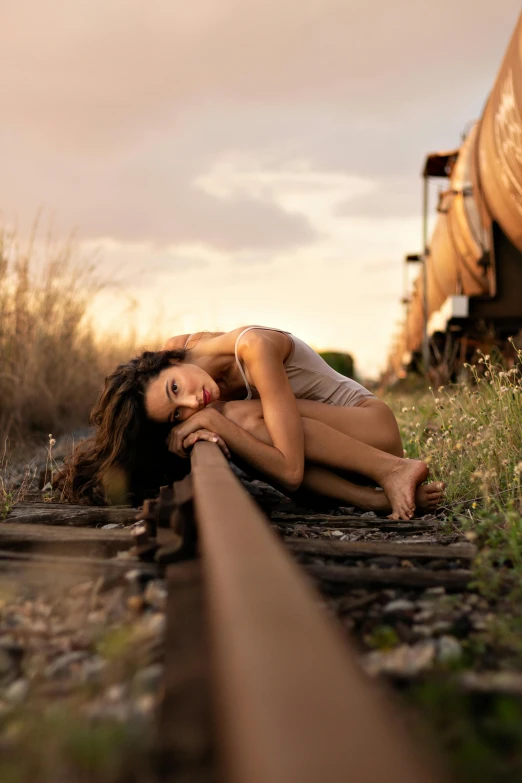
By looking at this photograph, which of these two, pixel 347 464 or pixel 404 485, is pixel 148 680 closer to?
pixel 404 485

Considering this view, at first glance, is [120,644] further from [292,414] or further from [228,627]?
[292,414]

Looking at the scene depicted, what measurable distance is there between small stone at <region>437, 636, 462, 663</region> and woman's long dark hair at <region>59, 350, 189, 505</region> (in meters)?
1.85

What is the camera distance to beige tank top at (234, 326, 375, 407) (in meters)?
3.52

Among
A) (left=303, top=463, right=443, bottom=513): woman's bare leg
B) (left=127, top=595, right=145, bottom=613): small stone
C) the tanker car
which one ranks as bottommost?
(left=127, top=595, right=145, bottom=613): small stone

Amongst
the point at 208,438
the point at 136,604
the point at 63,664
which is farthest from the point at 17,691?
the point at 208,438

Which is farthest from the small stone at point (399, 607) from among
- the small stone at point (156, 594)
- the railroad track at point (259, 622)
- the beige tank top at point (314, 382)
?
the beige tank top at point (314, 382)

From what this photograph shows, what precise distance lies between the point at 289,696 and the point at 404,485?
7.54 feet

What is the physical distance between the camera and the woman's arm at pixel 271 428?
9.89 feet

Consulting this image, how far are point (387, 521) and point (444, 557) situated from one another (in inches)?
29.7

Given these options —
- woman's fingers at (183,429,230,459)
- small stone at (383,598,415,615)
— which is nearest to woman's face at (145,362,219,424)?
woman's fingers at (183,429,230,459)

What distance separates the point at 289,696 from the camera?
79 centimetres

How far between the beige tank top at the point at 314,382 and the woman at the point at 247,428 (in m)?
0.01

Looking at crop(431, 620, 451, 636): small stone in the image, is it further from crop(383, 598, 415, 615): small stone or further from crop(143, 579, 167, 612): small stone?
crop(143, 579, 167, 612): small stone

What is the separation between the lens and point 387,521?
114 inches
